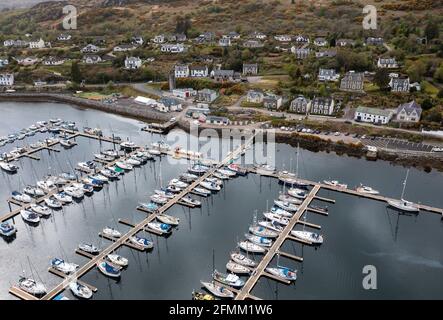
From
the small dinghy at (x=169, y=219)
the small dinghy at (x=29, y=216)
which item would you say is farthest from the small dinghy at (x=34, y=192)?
the small dinghy at (x=169, y=219)

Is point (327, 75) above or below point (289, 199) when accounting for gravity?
above

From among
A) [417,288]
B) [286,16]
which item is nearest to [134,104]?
[417,288]

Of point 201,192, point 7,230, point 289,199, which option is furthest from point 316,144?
point 7,230

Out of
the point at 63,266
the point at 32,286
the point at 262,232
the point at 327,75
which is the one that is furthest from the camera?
the point at 327,75

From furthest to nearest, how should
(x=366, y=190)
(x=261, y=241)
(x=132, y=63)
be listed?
(x=132, y=63), (x=366, y=190), (x=261, y=241)

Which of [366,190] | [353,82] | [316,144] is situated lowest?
[366,190]

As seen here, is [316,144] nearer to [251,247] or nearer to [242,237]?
A: [242,237]
